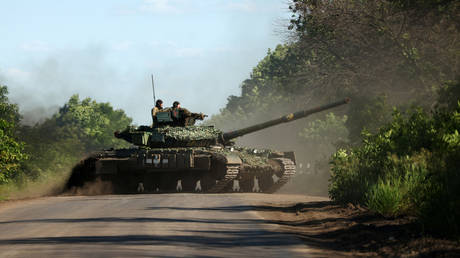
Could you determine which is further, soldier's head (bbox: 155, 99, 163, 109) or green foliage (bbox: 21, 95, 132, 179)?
green foliage (bbox: 21, 95, 132, 179)

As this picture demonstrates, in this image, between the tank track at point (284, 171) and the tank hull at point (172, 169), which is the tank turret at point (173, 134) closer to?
the tank hull at point (172, 169)

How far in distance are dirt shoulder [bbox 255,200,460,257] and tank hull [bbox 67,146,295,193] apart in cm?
853

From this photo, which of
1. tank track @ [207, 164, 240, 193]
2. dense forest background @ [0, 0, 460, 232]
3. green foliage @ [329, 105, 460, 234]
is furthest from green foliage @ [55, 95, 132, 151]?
green foliage @ [329, 105, 460, 234]

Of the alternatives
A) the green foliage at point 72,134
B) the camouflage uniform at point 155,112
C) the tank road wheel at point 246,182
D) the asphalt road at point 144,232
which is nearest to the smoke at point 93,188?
the camouflage uniform at point 155,112

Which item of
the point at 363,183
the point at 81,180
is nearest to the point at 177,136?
the point at 81,180

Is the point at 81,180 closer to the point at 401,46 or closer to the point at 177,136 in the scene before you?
the point at 177,136

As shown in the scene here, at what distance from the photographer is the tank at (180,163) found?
2628 centimetres

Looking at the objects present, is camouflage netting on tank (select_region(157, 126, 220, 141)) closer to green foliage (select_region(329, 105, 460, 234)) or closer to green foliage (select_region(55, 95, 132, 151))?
green foliage (select_region(329, 105, 460, 234))

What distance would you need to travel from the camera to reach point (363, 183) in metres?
18.4

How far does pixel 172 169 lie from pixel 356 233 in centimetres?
1420

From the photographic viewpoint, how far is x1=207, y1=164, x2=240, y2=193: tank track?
1029 inches

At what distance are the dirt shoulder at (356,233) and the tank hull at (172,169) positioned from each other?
853 centimetres

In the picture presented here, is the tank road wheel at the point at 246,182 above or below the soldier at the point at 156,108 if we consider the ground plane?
below

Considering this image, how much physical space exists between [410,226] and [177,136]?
15974 mm
